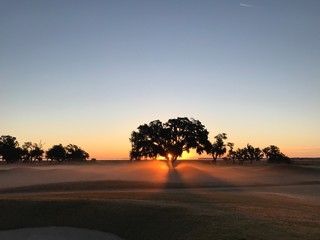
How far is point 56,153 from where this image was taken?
174875mm

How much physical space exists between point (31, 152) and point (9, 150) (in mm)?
18644

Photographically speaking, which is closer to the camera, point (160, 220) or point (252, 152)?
point (160, 220)

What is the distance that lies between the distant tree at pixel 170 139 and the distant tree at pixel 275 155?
68314 millimetres

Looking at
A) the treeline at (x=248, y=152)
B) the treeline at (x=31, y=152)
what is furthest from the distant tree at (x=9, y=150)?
the treeline at (x=248, y=152)

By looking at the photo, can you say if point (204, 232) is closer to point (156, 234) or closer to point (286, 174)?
point (156, 234)

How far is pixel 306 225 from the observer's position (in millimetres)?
18328

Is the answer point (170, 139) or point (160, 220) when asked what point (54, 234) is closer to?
point (160, 220)

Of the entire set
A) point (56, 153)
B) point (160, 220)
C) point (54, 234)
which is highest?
point (56, 153)

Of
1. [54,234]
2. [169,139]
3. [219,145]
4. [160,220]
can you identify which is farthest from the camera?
[219,145]

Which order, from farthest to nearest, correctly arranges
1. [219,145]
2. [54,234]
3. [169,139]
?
[219,145] → [169,139] → [54,234]

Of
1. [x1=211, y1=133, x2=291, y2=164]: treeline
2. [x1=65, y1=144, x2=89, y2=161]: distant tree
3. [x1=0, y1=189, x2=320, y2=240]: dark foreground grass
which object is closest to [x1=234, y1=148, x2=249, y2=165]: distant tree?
[x1=211, y1=133, x2=291, y2=164]: treeline

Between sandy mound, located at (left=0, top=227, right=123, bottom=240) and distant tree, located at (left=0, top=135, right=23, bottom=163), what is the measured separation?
150114 mm

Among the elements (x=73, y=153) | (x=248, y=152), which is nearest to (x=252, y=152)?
(x=248, y=152)

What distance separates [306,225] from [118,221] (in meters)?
9.49
